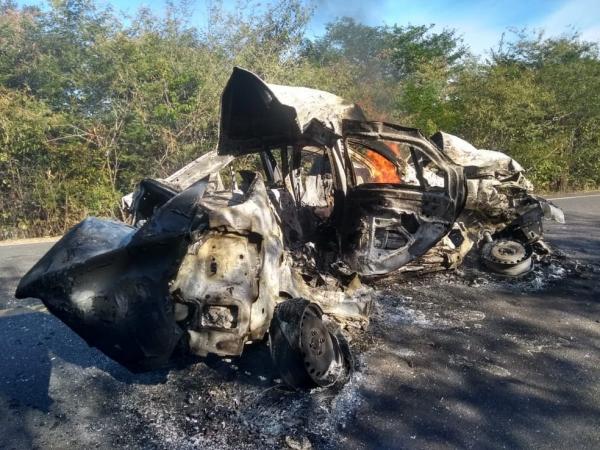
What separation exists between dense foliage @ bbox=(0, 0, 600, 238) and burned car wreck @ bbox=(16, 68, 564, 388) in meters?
7.39

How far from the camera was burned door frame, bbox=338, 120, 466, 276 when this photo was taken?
4.46m

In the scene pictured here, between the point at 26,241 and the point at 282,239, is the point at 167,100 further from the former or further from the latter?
the point at 282,239

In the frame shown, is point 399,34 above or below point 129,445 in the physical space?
above

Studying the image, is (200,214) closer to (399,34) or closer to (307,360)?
(307,360)

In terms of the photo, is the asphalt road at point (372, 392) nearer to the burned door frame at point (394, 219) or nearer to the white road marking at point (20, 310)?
the white road marking at point (20, 310)

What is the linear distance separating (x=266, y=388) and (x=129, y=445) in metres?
0.89

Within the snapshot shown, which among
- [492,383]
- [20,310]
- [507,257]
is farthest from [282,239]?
[507,257]

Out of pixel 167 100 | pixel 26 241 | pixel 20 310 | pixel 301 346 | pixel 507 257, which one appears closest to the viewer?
pixel 301 346

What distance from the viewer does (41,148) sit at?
434 inches

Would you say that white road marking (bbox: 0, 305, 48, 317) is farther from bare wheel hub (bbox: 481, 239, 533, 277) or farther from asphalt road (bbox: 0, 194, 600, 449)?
bare wheel hub (bbox: 481, 239, 533, 277)

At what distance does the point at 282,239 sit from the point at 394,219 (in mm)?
1687

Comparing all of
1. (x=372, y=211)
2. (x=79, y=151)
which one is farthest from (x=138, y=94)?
(x=372, y=211)

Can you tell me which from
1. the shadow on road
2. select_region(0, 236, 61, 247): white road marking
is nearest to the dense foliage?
select_region(0, 236, 61, 247): white road marking

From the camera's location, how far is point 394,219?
4.51 m
